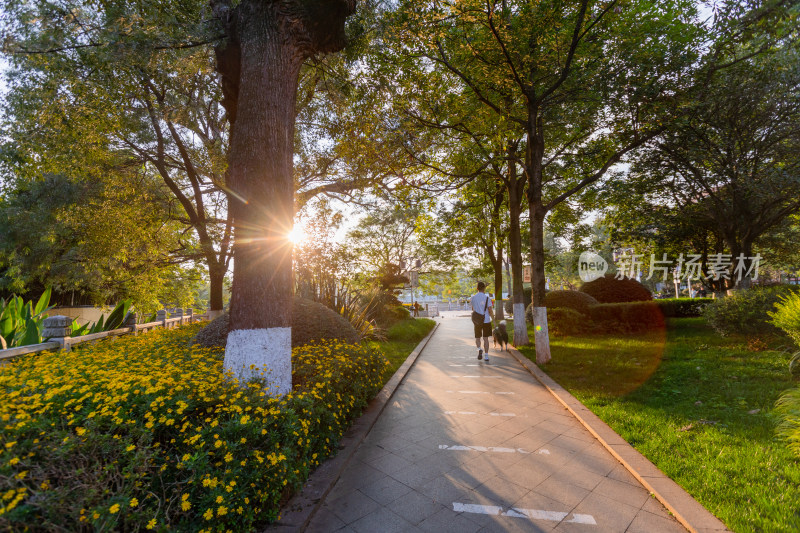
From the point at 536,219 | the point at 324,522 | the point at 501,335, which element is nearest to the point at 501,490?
the point at 324,522

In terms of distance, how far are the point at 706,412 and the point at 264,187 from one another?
6716mm

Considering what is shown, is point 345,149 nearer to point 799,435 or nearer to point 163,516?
point 163,516

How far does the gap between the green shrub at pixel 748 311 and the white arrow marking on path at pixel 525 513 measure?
9746 millimetres

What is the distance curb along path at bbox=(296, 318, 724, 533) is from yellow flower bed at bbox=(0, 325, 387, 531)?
579 millimetres

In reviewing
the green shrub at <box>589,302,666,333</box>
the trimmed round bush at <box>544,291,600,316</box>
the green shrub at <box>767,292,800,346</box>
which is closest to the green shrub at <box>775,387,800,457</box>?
the green shrub at <box>767,292,800,346</box>

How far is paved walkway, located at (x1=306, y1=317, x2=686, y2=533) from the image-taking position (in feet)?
9.71

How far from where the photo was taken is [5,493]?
174cm

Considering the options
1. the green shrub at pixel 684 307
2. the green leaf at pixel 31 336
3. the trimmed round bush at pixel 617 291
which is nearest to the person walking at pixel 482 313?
the green leaf at pixel 31 336

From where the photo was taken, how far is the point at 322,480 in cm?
350

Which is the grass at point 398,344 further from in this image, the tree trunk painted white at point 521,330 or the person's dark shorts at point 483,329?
the tree trunk painted white at point 521,330

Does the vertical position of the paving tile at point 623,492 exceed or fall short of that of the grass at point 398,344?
it exceeds it

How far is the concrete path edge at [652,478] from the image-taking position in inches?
109

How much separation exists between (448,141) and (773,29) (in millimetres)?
7527

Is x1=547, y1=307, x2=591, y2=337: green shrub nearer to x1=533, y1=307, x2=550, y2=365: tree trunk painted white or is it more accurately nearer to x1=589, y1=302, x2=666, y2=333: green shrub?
x1=589, y1=302, x2=666, y2=333: green shrub
